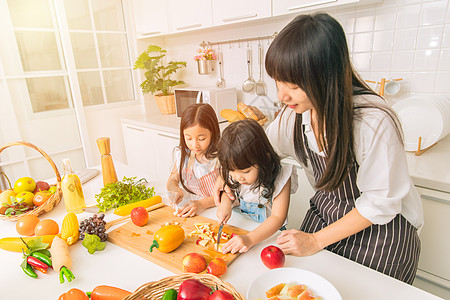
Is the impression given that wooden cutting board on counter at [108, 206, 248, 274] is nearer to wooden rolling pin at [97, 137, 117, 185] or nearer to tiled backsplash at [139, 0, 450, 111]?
wooden rolling pin at [97, 137, 117, 185]

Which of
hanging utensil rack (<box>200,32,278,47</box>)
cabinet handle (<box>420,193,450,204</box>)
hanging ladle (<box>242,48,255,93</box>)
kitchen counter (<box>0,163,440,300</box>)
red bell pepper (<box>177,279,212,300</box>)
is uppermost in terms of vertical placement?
hanging utensil rack (<box>200,32,278,47</box>)

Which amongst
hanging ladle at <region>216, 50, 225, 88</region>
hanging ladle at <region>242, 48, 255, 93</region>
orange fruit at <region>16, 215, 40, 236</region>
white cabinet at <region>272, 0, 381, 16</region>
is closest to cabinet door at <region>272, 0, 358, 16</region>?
white cabinet at <region>272, 0, 381, 16</region>

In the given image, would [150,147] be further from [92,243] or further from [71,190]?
[92,243]

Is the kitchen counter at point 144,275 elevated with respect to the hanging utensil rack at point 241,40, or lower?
lower

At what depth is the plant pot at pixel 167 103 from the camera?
286 cm

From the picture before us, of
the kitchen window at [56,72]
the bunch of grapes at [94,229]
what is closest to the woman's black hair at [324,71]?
the bunch of grapes at [94,229]

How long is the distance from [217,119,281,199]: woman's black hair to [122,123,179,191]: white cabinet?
144 centimetres

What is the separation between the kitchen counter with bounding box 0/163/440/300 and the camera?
712 millimetres

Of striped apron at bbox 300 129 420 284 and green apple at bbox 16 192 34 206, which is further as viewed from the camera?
green apple at bbox 16 192 34 206

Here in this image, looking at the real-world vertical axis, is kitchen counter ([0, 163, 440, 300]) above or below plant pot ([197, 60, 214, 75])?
below

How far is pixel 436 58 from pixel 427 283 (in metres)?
1.19

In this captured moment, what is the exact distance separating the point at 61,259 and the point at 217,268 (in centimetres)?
43

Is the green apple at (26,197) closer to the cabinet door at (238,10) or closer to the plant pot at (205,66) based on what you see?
the cabinet door at (238,10)

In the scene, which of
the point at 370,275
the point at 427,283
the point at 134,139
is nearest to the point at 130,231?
the point at 370,275
